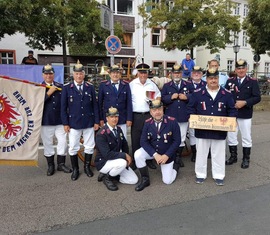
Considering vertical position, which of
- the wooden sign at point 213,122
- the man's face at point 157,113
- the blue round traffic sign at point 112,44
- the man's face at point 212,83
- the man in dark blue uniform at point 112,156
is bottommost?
the man in dark blue uniform at point 112,156

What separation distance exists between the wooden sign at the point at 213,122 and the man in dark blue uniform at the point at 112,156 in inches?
47.1

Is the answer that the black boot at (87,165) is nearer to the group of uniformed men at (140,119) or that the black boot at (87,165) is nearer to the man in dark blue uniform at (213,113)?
the group of uniformed men at (140,119)

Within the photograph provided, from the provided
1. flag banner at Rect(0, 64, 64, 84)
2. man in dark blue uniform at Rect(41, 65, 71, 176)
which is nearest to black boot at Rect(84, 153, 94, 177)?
man in dark blue uniform at Rect(41, 65, 71, 176)

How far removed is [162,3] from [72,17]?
274 inches

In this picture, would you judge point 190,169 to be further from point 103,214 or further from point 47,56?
point 47,56

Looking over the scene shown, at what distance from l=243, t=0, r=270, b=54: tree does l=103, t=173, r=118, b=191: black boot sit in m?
11.6

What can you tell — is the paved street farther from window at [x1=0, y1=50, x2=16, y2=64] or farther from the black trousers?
window at [x1=0, y1=50, x2=16, y2=64]

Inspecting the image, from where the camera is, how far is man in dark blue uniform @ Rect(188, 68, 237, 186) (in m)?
4.49

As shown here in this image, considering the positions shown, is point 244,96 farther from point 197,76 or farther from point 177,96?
point 177,96

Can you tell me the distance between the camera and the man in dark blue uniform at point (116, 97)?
5.02m

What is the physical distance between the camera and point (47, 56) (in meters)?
23.6

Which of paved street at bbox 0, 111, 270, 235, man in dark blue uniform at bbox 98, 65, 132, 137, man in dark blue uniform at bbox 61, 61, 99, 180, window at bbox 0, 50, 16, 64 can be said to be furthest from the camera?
window at bbox 0, 50, 16, 64

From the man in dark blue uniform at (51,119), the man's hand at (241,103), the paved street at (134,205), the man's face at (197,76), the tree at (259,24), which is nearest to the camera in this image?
the paved street at (134,205)

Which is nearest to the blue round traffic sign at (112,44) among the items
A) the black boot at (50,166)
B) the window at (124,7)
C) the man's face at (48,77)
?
the man's face at (48,77)
